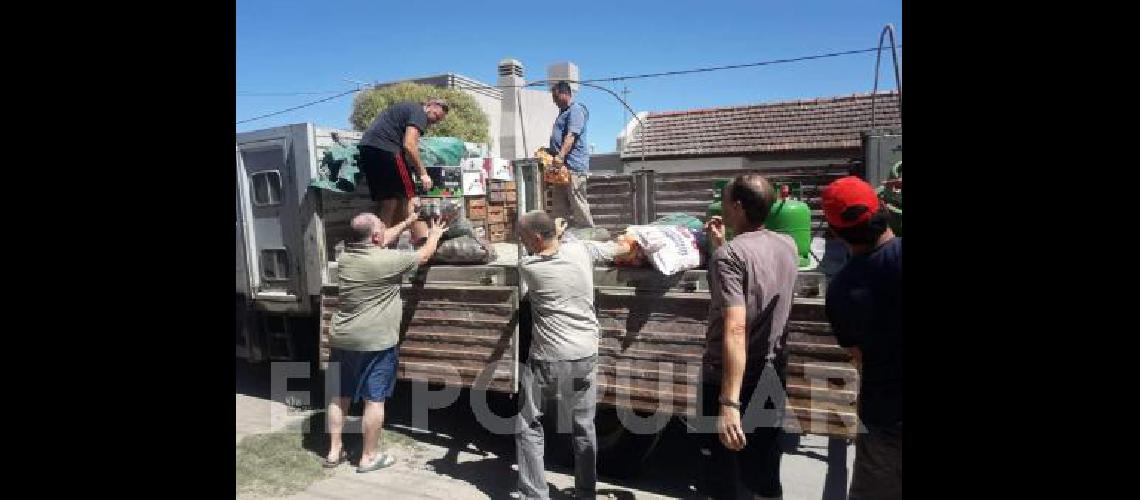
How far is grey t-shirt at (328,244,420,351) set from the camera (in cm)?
459

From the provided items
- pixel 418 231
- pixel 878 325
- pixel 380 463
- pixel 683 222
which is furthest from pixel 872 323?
pixel 418 231

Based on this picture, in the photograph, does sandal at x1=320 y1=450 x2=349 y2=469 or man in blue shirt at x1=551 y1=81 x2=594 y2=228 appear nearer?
sandal at x1=320 y1=450 x2=349 y2=469

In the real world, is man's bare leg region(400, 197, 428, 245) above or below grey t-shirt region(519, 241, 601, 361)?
above

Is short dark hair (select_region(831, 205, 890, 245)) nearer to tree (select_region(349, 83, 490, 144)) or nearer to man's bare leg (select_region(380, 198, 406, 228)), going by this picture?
man's bare leg (select_region(380, 198, 406, 228))

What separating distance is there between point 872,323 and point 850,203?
0.45m

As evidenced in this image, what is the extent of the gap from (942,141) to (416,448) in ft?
15.1

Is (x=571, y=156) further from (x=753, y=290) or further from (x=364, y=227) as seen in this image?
(x=753, y=290)

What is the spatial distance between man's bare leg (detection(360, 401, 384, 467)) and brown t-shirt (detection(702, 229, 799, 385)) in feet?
8.36

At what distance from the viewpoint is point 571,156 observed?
235 inches

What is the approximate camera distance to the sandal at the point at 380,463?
4699 millimetres

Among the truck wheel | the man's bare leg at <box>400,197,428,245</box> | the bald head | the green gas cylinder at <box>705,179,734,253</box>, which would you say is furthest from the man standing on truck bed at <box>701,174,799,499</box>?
the man's bare leg at <box>400,197,428,245</box>

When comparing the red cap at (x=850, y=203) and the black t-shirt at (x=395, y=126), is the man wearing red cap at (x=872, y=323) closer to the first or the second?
the red cap at (x=850, y=203)
